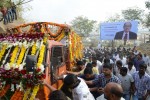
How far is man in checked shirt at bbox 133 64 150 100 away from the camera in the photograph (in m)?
7.43

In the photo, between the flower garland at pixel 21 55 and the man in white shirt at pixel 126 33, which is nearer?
the flower garland at pixel 21 55

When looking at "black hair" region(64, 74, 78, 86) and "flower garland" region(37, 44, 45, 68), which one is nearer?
"black hair" region(64, 74, 78, 86)

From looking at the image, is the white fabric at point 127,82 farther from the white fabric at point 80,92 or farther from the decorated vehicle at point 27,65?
the white fabric at point 80,92

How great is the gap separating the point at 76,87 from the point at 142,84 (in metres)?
2.87

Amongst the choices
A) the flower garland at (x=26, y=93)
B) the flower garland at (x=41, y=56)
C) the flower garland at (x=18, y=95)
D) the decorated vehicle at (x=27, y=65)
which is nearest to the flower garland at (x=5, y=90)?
the decorated vehicle at (x=27, y=65)

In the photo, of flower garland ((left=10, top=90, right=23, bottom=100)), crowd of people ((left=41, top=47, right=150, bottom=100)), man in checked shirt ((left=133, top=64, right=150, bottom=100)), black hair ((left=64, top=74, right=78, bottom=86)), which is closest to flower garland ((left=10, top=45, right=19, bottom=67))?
flower garland ((left=10, top=90, right=23, bottom=100))

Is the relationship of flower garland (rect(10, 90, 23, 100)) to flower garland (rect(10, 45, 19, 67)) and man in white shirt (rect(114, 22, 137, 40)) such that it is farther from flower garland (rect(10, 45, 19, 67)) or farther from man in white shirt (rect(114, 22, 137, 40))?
man in white shirt (rect(114, 22, 137, 40))

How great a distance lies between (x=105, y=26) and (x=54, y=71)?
21.0 meters

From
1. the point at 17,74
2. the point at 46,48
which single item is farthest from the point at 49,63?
the point at 17,74

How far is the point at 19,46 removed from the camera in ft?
21.2

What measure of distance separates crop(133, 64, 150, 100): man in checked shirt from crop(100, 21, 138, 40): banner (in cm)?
1786

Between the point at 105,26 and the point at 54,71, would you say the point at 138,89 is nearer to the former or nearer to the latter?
the point at 54,71

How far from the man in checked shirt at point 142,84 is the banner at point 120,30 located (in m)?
17.9

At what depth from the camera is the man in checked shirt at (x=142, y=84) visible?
7.43 metres
